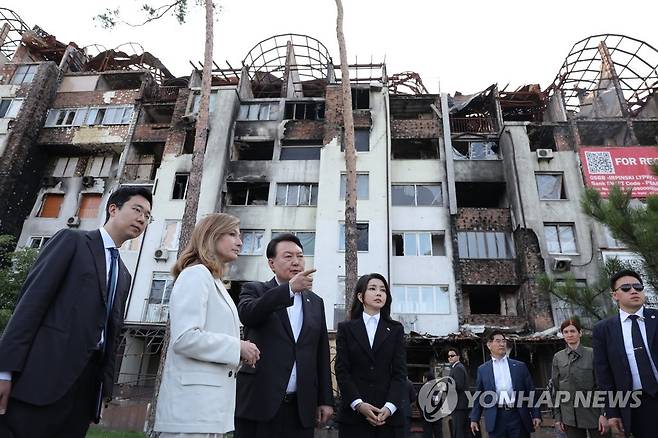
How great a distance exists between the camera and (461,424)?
7012mm

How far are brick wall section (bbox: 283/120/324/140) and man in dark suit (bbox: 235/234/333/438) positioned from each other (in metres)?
19.7

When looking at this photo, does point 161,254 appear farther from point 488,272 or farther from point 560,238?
point 560,238

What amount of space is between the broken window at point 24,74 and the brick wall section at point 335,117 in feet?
61.2

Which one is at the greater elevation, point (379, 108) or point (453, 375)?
point (379, 108)

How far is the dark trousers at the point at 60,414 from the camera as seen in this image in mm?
1868

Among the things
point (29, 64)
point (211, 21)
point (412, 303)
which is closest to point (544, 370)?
point (412, 303)

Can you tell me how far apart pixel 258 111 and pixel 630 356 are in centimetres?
2230

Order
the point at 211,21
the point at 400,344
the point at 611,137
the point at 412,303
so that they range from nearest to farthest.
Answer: the point at 400,344
the point at 211,21
the point at 412,303
the point at 611,137

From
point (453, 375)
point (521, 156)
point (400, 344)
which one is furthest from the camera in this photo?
point (521, 156)

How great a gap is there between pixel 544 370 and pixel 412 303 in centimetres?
573

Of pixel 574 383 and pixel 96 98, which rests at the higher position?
pixel 96 98

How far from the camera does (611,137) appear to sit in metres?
22.2

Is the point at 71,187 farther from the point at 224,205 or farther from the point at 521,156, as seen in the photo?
the point at 521,156

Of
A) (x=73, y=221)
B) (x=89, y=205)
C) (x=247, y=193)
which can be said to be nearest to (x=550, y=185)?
(x=247, y=193)
